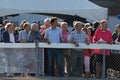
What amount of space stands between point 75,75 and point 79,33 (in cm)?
122

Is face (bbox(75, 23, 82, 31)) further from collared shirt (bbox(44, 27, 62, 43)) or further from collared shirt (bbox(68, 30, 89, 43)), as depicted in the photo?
collared shirt (bbox(44, 27, 62, 43))

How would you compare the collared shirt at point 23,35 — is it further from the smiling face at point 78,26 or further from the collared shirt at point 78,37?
the smiling face at point 78,26

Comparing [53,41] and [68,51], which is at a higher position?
A: [53,41]

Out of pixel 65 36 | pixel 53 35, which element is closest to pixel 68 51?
pixel 53 35

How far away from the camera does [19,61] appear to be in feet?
41.5

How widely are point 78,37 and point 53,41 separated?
0.74 metres

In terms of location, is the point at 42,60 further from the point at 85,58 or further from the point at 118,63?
the point at 118,63

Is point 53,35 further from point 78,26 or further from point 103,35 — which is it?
point 103,35

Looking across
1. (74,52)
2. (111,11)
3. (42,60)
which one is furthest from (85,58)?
(111,11)

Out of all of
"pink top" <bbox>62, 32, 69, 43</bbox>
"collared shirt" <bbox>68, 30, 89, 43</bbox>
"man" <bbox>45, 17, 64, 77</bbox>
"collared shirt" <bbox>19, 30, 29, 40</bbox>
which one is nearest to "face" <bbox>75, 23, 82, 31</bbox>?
"collared shirt" <bbox>68, 30, 89, 43</bbox>

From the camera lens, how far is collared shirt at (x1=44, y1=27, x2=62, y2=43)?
12781 mm

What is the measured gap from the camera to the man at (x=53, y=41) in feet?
40.8

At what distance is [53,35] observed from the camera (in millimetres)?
12812

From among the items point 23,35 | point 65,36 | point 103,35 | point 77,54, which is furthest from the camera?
point 65,36
